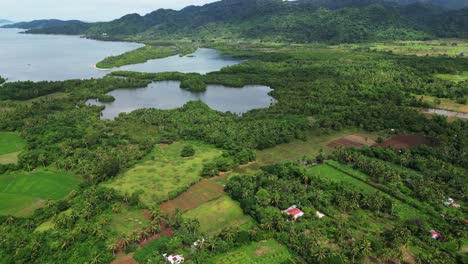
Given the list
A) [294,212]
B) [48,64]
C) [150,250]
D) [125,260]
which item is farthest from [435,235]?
[48,64]

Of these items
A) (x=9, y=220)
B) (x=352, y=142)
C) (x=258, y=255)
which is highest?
(x=352, y=142)

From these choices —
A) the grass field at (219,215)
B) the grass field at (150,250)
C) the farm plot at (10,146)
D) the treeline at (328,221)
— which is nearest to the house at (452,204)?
the treeline at (328,221)

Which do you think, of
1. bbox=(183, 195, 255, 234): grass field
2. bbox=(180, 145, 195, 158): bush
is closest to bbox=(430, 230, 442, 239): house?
bbox=(183, 195, 255, 234): grass field

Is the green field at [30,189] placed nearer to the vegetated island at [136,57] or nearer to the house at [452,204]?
the house at [452,204]

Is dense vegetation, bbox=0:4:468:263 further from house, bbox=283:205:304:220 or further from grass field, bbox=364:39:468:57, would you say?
grass field, bbox=364:39:468:57

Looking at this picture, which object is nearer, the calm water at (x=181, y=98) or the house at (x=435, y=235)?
the house at (x=435, y=235)

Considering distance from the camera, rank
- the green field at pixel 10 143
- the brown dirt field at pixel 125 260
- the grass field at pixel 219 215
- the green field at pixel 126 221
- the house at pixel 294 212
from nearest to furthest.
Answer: the brown dirt field at pixel 125 260, the green field at pixel 126 221, the grass field at pixel 219 215, the house at pixel 294 212, the green field at pixel 10 143

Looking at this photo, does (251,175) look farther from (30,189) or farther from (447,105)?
(447,105)
